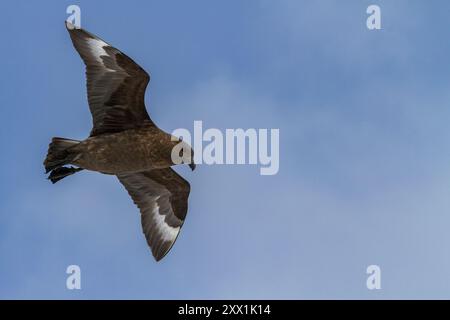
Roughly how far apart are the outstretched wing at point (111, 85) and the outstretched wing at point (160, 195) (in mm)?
1256

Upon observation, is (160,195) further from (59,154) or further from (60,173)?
(59,154)

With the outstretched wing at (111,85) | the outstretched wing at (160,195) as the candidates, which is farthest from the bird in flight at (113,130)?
the outstretched wing at (160,195)

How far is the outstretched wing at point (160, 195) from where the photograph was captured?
477 inches

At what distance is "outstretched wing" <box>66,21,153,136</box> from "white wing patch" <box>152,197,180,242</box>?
156 cm

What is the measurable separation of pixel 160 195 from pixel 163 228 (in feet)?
1.71

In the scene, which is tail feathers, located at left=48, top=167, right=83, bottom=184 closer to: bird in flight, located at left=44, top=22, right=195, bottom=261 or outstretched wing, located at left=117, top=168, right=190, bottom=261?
bird in flight, located at left=44, top=22, right=195, bottom=261

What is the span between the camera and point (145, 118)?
11.1 m

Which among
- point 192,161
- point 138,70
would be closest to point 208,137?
point 192,161

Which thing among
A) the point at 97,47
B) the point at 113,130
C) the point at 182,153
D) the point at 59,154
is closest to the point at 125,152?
the point at 113,130

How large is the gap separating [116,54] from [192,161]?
1691mm

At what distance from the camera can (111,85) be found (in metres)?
11.0

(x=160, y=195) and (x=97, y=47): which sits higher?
(x=97, y=47)

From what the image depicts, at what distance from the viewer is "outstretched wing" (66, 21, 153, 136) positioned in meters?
10.8

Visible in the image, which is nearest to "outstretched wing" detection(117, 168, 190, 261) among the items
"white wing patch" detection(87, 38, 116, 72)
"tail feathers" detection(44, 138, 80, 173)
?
"tail feathers" detection(44, 138, 80, 173)
